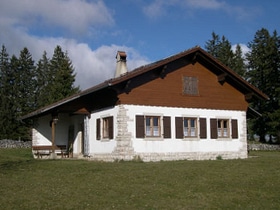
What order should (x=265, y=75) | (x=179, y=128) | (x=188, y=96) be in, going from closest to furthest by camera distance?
(x=179, y=128) → (x=188, y=96) → (x=265, y=75)

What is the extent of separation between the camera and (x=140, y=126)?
19797mm

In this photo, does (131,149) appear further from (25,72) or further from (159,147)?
(25,72)

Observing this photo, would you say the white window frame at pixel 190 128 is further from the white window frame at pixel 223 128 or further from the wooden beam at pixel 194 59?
the wooden beam at pixel 194 59

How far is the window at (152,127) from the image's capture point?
2023 cm

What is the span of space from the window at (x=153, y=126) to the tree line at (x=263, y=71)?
29.9m

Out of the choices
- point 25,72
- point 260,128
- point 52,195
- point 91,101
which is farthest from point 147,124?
point 25,72

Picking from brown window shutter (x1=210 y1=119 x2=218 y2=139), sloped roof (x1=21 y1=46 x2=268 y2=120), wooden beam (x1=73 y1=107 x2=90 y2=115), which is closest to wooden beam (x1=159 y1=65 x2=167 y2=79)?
sloped roof (x1=21 y1=46 x2=268 y2=120)

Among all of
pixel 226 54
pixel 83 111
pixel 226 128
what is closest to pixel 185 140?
pixel 226 128

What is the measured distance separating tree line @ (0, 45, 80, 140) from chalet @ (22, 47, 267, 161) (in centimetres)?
2733

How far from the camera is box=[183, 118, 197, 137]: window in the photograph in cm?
2155

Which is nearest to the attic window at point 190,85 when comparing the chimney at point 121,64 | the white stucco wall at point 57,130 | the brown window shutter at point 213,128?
the brown window shutter at point 213,128

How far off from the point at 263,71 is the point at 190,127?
33.1 m

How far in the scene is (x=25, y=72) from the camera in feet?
202

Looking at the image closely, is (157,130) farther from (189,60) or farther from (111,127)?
(189,60)
